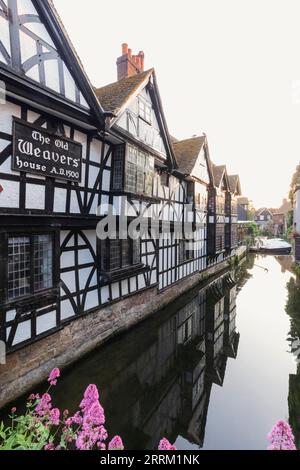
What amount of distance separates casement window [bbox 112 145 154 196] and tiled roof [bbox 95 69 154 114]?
4.60 feet

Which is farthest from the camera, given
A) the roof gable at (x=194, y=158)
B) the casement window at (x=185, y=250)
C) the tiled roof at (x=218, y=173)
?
the tiled roof at (x=218, y=173)

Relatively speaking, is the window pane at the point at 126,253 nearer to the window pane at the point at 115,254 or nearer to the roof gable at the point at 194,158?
the window pane at the point at 115,254

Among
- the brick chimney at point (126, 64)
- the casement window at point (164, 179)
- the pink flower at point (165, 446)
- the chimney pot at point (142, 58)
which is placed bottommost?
the pink flower at point (165, 446)

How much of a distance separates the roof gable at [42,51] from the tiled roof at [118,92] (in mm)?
1626

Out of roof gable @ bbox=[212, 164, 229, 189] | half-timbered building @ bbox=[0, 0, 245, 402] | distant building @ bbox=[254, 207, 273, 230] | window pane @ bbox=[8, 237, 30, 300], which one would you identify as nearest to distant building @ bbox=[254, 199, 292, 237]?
distant building @ bbox=[254, 207, 273, 230]

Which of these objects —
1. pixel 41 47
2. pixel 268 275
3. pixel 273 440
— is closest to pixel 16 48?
pixel 41 47

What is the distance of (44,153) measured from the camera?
628cm

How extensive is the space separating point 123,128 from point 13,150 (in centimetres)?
462

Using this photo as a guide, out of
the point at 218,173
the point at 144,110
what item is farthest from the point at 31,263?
the point at 218,173

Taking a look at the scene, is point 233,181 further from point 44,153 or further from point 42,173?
point 42,173

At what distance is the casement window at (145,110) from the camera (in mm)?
10234

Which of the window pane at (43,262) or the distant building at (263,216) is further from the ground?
the distant building at (263,216)

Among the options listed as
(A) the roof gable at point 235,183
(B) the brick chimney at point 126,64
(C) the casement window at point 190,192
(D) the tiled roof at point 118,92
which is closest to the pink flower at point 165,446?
(D) the tiled roof at point 118,92
